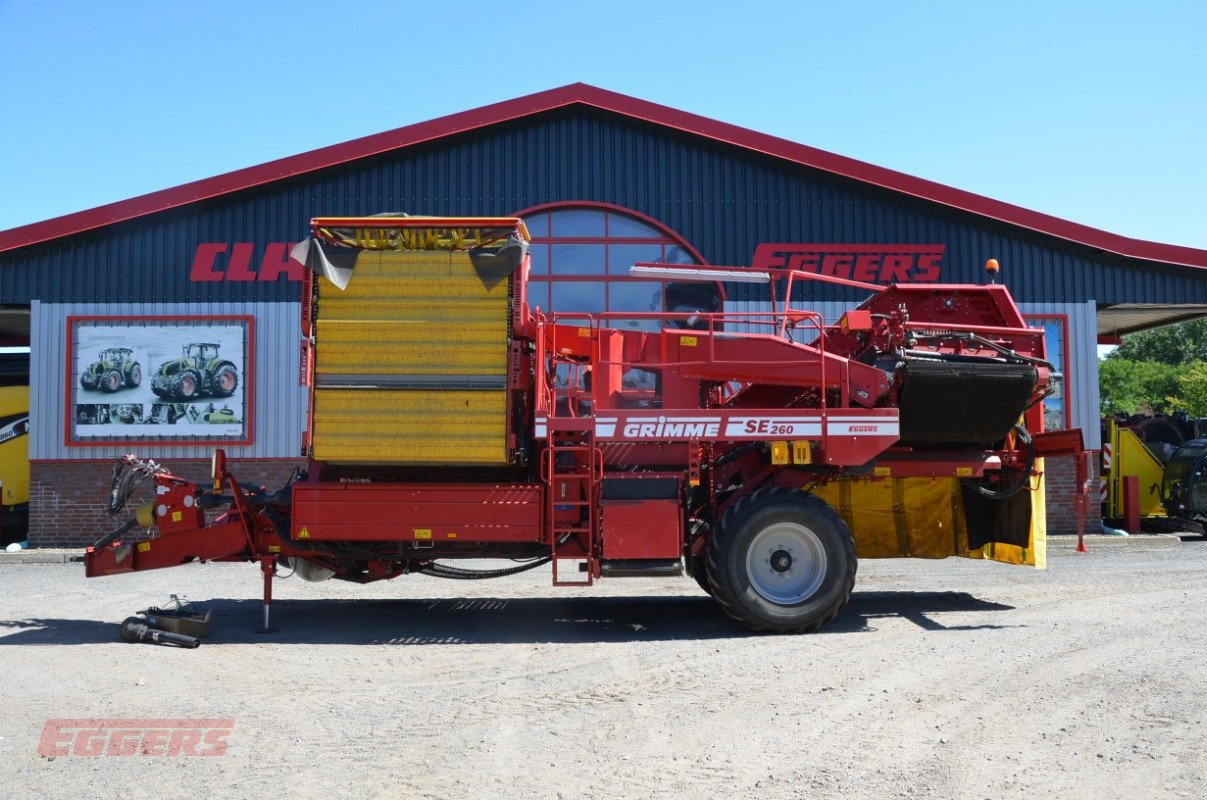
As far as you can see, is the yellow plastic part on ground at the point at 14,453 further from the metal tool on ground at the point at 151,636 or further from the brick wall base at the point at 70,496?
the metal tool on ground at the point at 151,636

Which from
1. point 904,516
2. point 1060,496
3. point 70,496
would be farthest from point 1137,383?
point 70,496

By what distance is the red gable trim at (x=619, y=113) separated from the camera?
16.9 m

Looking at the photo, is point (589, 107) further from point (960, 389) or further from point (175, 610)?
point (175, 610)

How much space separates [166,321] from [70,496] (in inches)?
134

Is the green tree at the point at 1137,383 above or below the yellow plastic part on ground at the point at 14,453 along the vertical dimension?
above

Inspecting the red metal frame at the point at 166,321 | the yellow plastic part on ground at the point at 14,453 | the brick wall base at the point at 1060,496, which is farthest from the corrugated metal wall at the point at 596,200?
the brick wall base at the point at 1060,496

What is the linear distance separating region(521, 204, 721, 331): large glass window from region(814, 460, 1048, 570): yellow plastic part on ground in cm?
762

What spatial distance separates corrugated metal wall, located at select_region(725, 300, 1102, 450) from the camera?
1747cm

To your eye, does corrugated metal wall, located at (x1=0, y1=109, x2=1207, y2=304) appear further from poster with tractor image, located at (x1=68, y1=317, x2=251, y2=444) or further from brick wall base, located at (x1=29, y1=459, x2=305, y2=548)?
brick wall base, located at (x1=29, y1=459, x2=305, y2=548)

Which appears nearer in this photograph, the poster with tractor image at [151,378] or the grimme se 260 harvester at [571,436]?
the grimme se 260 harvester at [571,436]

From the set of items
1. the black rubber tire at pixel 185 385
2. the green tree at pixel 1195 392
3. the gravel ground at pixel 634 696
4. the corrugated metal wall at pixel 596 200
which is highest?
the corrugated metal wall at pixel 596 200

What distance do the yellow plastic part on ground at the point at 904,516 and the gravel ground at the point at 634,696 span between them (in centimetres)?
61

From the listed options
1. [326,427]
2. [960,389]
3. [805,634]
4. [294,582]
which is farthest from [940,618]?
[294,582]

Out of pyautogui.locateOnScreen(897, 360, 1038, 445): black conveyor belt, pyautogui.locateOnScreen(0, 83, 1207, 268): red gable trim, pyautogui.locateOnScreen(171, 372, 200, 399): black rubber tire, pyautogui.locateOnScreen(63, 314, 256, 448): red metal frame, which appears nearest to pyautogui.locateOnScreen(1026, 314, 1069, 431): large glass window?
pyautogui.locateOnScreen(0, 83, 1207, 268): red gable trim
